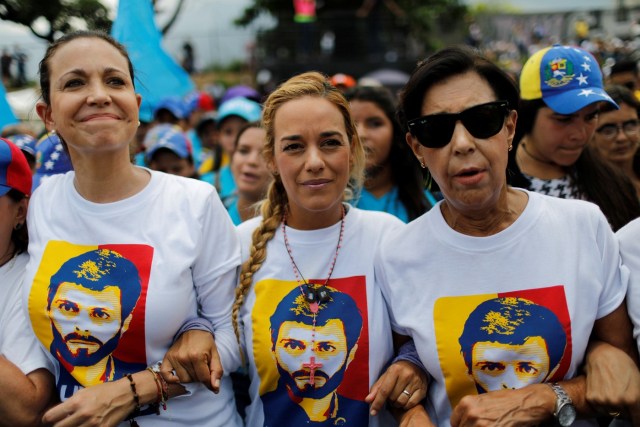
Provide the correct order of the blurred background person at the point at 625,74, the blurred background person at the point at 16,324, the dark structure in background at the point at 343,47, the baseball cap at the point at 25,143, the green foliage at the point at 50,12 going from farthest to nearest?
the dark structure in background at the point at 343,47 < the green foliage at the point at 50,12 < the blurred background person at the point at 625,74 < the baseball cap at the point at 25,143 < the blurred background person at the point at 16,324

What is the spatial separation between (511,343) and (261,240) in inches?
42.5

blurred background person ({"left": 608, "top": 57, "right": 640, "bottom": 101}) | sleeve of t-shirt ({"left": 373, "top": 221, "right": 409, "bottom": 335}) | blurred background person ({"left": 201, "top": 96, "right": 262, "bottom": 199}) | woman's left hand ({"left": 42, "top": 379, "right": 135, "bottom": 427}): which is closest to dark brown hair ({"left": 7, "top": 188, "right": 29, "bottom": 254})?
woman's left hand ({"left": 42, "top": 379, "right": 135, "bottom": 427})

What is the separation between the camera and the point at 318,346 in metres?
2.25

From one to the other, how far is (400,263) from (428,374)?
0.42 metres

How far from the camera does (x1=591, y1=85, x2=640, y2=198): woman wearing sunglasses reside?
12.2 feet

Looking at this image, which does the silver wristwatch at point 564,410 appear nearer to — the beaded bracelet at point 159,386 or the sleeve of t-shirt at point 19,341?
the beaded bracelet at point 159,386

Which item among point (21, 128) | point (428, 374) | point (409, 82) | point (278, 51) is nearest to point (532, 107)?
point (409, 82)

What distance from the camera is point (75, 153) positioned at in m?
2.33

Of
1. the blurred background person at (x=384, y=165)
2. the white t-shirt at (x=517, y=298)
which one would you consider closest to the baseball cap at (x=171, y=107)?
the blurred background person at (x=384, y=165)

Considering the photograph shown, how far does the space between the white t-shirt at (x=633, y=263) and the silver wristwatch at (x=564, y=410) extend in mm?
332

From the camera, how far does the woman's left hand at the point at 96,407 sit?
2.03 meters

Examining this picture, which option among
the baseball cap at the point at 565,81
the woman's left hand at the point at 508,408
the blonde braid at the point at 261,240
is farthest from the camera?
the baseball cap at the point at 565,81

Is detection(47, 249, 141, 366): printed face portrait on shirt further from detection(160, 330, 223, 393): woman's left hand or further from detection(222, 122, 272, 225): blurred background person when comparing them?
detection(222, 122, 272, 225): blurred background person

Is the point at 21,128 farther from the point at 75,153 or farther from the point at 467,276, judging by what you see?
the point at 467,276
